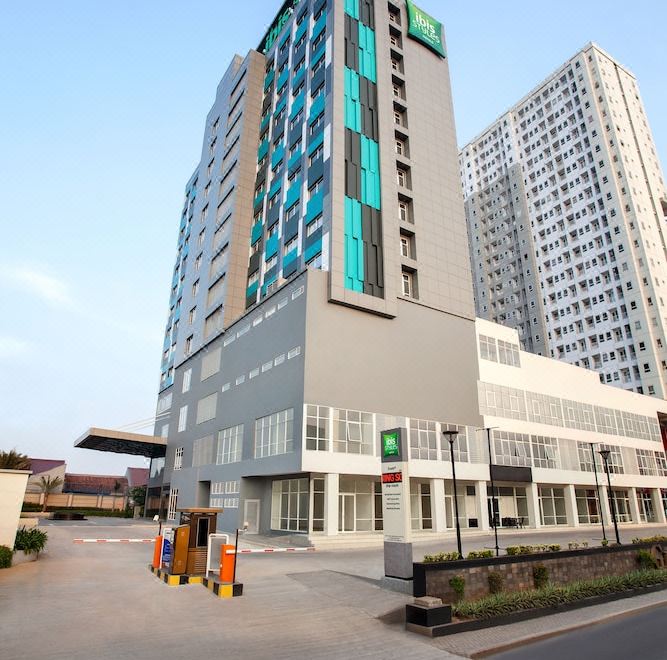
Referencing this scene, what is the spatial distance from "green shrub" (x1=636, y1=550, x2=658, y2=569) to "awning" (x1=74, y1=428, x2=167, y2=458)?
2076 inches

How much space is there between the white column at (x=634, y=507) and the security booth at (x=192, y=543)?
54.9 meters

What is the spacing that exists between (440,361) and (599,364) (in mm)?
49446

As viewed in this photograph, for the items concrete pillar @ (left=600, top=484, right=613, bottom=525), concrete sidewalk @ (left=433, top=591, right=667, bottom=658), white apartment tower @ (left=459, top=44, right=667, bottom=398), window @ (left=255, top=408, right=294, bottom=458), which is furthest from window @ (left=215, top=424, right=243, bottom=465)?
white apartment tower @ (left=459, top=44, right=667, bottom=398)

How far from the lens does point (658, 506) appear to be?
189ft

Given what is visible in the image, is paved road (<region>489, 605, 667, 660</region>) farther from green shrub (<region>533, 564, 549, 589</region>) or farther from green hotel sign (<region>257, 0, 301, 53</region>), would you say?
green hotel sign (<region>257, 0, 301, 53</region>)

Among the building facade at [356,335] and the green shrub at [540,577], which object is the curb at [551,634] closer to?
the green shrub at [540,577]

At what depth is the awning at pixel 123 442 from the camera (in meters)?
56.1

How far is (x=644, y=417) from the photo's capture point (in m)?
60.3

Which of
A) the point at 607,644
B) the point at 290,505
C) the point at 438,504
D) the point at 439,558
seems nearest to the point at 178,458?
the point at 290,505

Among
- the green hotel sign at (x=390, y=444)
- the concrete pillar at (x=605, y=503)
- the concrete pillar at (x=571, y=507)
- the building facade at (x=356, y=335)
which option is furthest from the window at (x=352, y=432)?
the concrete pillar at (x=605, y=503)

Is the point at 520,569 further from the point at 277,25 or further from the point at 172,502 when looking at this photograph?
the point at 277,25

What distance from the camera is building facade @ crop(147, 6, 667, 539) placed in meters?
35.0

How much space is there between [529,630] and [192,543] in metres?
10.4

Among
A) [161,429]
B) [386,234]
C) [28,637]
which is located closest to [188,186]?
[161,429]
